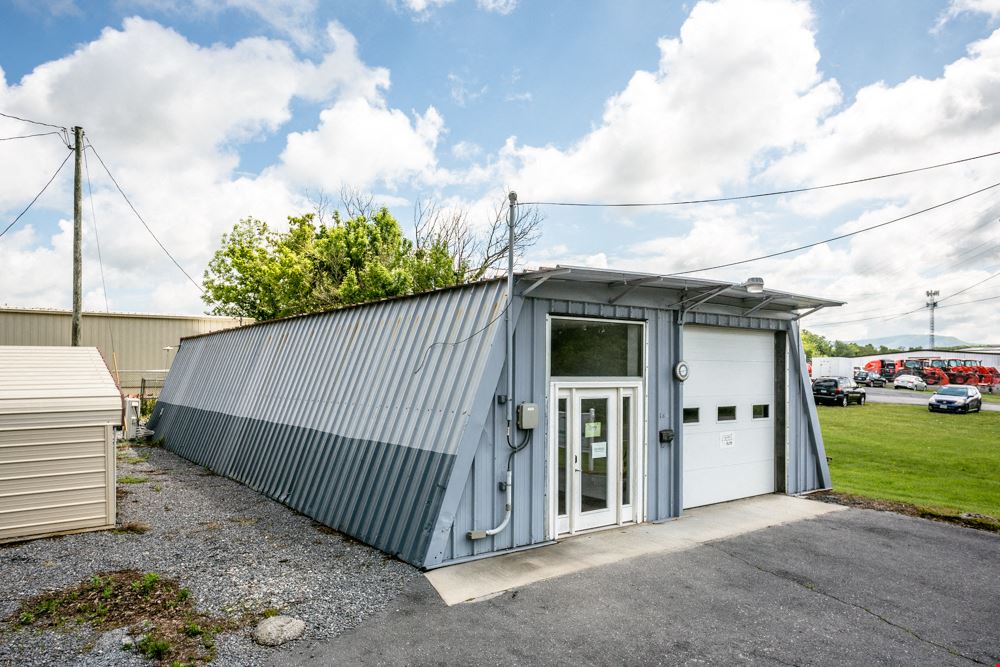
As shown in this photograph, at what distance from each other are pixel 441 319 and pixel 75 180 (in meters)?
13.4

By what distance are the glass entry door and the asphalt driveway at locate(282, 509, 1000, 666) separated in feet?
3.45

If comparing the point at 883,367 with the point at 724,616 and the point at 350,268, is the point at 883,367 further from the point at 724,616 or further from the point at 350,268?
the point at 724,616

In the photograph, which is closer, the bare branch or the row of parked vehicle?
the row of parked vehicle

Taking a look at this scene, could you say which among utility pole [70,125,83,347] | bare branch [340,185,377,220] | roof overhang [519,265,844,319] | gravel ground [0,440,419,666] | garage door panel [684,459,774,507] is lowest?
gravel ground [0,440,419,666]

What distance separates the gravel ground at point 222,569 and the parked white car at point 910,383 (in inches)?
1776

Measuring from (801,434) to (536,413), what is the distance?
6.04 metres

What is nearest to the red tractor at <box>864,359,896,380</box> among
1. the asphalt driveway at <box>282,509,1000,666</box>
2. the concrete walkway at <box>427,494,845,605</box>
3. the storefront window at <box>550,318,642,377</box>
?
the concrete walkway at <box>427,494,845,605</box>

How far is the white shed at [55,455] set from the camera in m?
6.75

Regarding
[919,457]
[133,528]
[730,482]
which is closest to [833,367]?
[919,457]

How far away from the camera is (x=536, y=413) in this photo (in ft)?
20.4

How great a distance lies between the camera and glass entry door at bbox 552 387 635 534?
22.0 ft

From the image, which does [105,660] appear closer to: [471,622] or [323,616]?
[323,616]

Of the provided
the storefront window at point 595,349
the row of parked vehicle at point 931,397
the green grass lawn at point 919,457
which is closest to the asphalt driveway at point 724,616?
the storefront window at point 595,349

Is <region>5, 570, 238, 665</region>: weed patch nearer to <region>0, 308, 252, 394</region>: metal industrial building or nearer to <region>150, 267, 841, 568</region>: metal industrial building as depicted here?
<region>150, 267, 841, 568</region>: metal industrial building
